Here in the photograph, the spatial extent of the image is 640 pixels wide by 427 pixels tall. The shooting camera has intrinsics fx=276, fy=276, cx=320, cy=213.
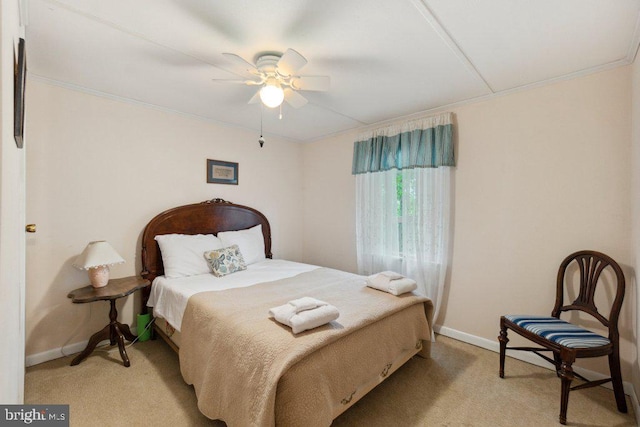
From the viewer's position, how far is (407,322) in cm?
216

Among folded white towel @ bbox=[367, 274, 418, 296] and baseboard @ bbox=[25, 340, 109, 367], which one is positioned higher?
folded white towel @ bbox=[367, 274, 418, 296]

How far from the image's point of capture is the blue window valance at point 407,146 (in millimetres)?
2863

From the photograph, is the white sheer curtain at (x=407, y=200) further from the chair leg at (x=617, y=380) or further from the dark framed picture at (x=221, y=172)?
the dark framed picture at (x=221, y=172)

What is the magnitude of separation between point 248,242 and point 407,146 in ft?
7.25

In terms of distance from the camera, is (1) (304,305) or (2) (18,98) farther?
(1) (304,305)

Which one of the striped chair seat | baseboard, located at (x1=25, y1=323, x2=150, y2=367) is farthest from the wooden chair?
baseboard, located at (x1=25, y1=323, x2=150, y2=367)

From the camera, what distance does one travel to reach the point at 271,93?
78.1 inches

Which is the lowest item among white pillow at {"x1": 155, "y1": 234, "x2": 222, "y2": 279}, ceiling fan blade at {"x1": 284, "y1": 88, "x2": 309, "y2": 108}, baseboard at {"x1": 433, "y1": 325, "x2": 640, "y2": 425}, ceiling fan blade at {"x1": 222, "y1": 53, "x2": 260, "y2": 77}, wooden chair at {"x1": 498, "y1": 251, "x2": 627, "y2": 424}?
baseboard at {"x1": 433, "y1": 325, "x2": 640, "y2": 425}

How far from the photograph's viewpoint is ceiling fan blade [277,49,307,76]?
1.66 m

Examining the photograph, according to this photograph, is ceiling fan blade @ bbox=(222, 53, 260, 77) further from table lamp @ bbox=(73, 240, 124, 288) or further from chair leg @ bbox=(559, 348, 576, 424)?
chair leg @ bbox=(559, 348, 576, 424)

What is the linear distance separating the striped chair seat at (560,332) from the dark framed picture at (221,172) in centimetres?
329

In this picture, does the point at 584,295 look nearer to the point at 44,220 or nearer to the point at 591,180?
the point at 591,180

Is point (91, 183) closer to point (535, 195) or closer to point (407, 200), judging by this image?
point (407, 200)

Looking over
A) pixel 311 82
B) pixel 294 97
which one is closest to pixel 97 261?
pixel 294 97
